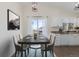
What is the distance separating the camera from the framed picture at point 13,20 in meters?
3.95

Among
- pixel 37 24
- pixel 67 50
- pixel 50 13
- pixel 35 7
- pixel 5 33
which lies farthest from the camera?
pixel 67 50

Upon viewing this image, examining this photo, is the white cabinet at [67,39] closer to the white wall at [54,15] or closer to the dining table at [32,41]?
Result: the white wall at [54,15]

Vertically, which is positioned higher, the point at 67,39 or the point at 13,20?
the point at 13,20

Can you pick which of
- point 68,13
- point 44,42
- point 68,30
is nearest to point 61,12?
point 68,13

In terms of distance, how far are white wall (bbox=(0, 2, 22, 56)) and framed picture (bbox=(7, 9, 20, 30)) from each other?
11cm

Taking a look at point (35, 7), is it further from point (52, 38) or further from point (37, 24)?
point (52, 38)

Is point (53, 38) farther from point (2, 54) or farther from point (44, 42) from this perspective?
point (2, 54)

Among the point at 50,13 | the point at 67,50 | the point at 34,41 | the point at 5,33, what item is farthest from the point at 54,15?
the point at 5,33

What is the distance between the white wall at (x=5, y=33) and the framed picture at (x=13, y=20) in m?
0.11

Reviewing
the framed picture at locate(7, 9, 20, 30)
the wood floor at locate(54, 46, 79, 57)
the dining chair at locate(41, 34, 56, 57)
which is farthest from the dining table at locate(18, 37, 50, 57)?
the wood floor at locate(54, 46, 79, 57)

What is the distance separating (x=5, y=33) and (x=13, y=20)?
1.47ft

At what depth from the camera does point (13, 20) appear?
4.09 meters

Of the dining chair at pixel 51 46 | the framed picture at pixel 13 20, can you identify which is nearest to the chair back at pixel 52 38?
the dining chair at pixel 51 46

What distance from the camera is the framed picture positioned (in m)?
3.95
